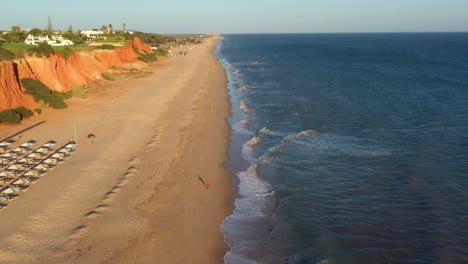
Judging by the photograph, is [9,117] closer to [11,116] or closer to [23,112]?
[11,116]

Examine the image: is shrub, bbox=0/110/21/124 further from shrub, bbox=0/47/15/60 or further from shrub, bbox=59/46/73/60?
shrub, bbox=59/46/73/60

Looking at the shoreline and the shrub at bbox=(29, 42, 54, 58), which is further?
the shrub at bbox=(29, 42, 54, 58)

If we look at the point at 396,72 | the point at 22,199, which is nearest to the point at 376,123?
the point at 22,199

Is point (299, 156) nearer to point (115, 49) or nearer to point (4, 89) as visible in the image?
point (4, 89)

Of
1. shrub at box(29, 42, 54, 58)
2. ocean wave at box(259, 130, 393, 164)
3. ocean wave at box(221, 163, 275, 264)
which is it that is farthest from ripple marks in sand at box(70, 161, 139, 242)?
shrub at box(29, 42, 54, 58)

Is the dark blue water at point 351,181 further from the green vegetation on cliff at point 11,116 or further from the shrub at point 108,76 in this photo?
the shrub at point 108,76

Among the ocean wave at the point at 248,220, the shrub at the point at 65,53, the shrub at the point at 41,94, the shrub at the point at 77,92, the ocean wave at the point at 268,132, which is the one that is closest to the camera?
the ocean wave at the point at 248,220

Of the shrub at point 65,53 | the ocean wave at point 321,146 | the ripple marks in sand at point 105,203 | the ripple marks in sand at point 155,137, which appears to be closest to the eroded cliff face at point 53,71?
the shrub at point 65,53
